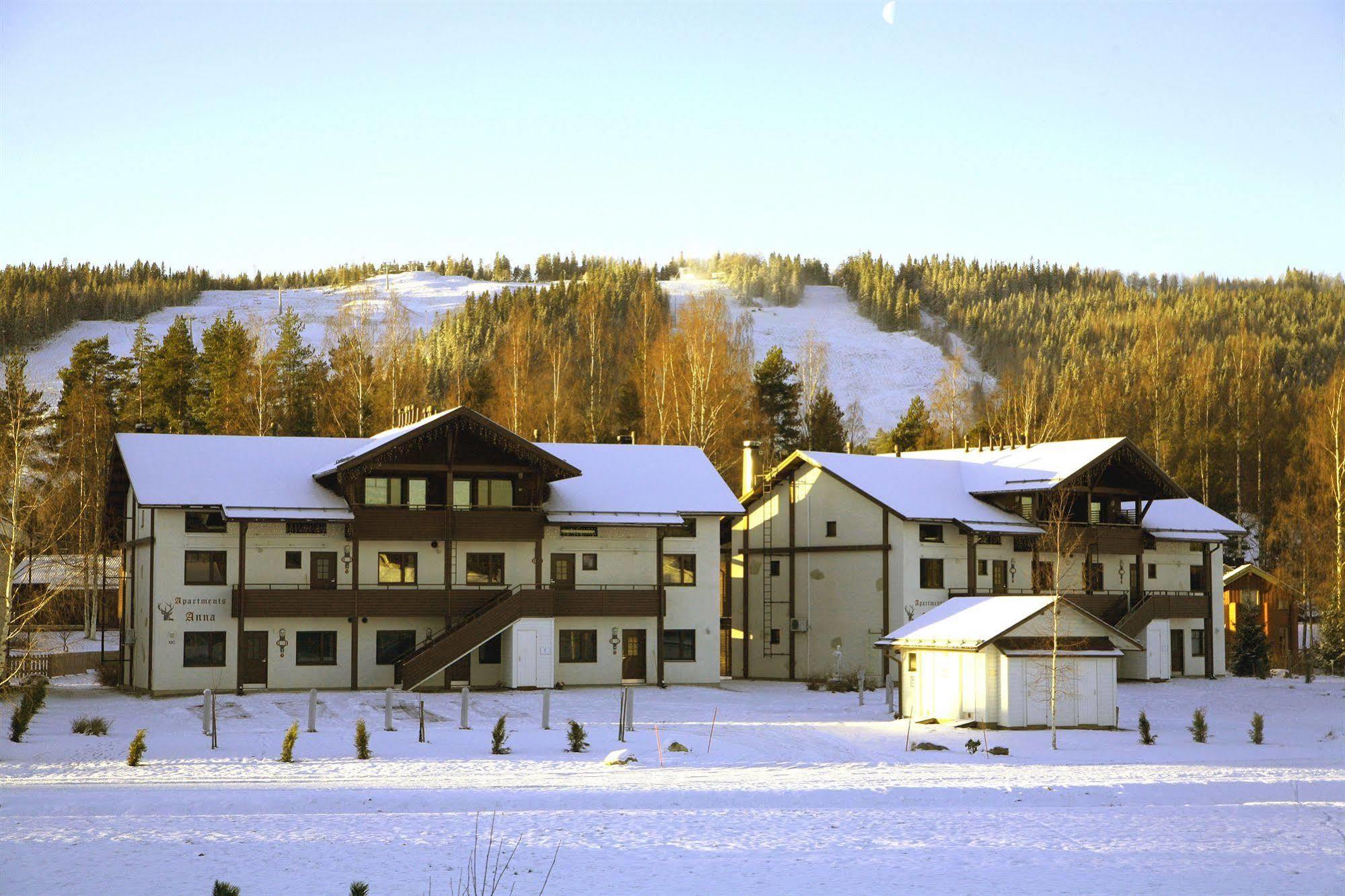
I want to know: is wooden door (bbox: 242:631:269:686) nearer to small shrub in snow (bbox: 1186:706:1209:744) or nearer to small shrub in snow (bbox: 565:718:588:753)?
small shrub in snow (bbox: 565:718:588:753)

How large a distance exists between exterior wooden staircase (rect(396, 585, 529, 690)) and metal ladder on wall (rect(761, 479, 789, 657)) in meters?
13.9

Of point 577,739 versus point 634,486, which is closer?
point 577,739

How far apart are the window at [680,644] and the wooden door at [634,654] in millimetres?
1118

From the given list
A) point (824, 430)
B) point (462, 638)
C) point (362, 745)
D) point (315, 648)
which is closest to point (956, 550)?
point (462, 638)

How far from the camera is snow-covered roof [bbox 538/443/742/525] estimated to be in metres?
50.5

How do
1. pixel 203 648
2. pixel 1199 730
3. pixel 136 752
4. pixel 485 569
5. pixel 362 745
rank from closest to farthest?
pixel 136 752, pixel 362 745, pixel 1199 730, pixel 203 648, pixel 485 569

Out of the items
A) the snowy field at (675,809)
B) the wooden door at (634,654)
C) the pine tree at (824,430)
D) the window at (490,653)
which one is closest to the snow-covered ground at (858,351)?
the pine tree at (824,430)

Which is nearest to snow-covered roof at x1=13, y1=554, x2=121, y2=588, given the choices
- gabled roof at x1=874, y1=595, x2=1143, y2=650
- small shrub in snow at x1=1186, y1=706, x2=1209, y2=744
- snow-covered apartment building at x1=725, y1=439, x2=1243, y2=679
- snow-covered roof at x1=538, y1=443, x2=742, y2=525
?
snow-covered roof at x1=538, y1=443, x2=742, y2=525

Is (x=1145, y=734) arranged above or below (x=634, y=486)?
below

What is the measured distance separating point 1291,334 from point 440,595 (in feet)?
367

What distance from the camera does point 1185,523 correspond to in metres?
62.1

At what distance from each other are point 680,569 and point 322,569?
43.8 feet

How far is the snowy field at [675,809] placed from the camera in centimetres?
→ 2050

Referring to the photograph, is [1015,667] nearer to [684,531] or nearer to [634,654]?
[634,654]
